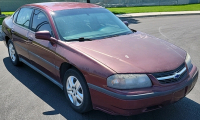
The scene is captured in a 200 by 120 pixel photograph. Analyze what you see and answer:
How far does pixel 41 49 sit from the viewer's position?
14.3 ft

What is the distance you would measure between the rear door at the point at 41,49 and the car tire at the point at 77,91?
461 mm

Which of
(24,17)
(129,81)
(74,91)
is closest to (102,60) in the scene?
(129,81)

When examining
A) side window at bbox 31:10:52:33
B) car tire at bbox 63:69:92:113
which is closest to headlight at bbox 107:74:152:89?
car tire at bbox 63:69:92:113

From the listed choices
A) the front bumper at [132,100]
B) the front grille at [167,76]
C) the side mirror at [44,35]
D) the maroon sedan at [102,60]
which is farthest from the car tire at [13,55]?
the front grille at [167,76]

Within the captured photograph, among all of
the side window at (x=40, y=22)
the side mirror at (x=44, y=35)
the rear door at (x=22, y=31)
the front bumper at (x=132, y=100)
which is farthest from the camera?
the rear door at (x=22, y=31)

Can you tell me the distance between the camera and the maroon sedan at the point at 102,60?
2947mm

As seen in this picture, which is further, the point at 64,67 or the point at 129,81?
the point at 64,67

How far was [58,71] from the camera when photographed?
3963mm

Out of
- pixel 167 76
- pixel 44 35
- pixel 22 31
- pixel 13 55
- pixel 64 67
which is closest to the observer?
pixel 167 76

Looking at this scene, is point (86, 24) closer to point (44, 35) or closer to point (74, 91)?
point (44, 35)

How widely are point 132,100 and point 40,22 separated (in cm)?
269

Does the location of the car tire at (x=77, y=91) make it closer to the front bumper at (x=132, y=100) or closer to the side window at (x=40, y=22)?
the front bumper at (x=132, y=100)

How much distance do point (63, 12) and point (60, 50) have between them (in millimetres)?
962

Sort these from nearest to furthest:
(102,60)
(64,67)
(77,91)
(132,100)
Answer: (132,100), (102,60), (77,91), (64,67)
